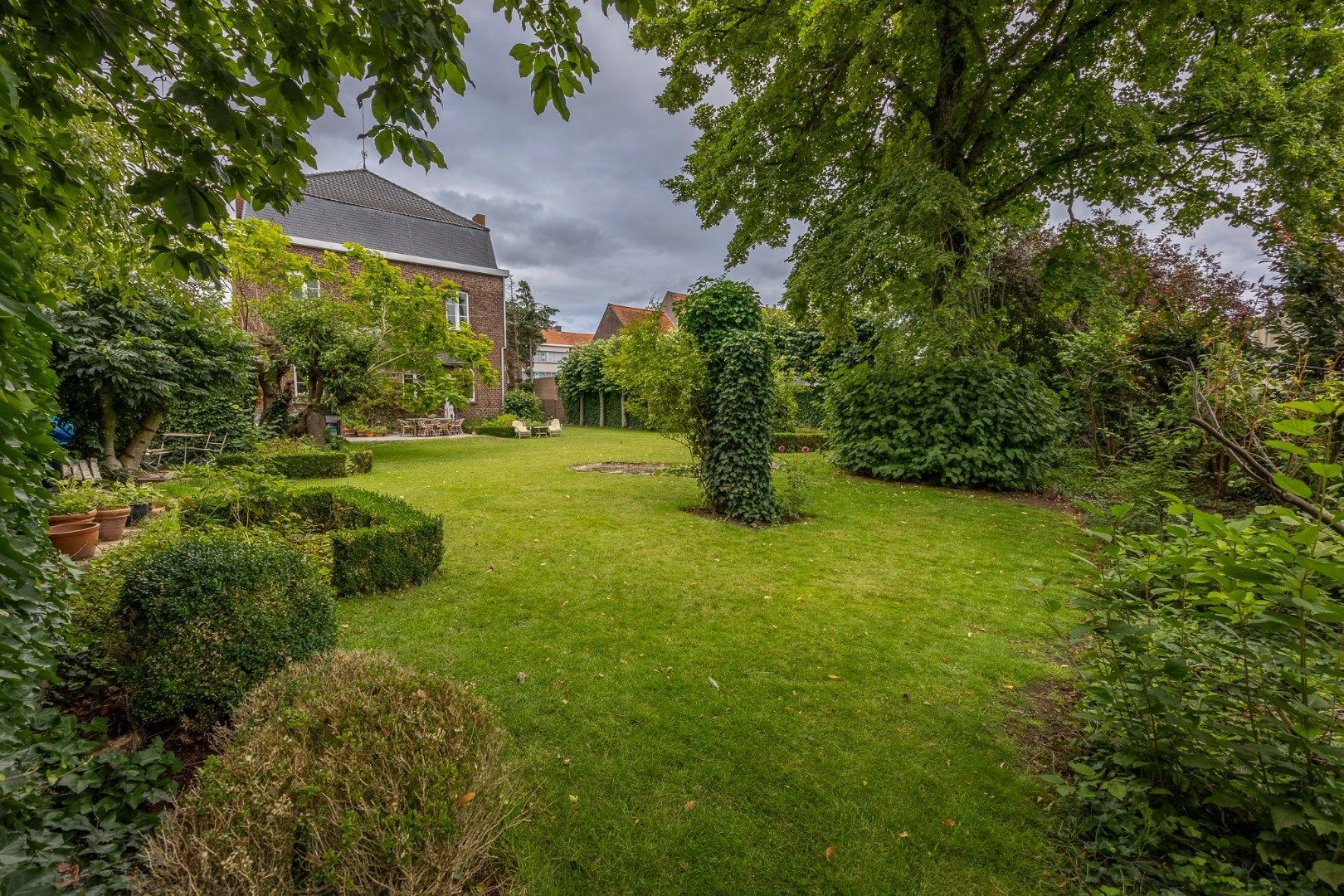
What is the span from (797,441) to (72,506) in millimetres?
14977

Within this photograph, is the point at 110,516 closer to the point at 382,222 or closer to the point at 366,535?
the point at 366,535

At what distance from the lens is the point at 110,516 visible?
579cm

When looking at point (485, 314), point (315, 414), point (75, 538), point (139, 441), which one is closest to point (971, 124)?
point (75, 538)

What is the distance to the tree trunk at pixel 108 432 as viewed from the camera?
8.67 meters

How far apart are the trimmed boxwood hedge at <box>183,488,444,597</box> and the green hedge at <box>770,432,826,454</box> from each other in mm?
11908

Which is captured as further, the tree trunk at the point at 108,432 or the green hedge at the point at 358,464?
the green hedge at the point at 358,464

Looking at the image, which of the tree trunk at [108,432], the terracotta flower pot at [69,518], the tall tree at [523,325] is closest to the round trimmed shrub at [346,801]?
the terracotta flower pot at [69,518]

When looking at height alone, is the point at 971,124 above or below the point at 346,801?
above

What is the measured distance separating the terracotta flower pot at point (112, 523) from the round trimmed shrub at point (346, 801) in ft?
19.5

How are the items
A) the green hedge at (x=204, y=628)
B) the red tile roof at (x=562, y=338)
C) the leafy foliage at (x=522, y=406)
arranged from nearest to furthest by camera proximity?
the green hedge at (x=204, y=628) → the leafy foliage at (x=522, y=406) → the red tile roof at (x=562, y=338)

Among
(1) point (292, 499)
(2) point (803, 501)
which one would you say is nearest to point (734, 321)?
(2) point (803, 501)

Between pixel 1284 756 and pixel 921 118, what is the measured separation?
29.3 feet

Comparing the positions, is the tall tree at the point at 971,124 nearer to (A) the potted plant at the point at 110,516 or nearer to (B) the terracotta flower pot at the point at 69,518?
(B) the terracotta flower pot at the point at 69,518

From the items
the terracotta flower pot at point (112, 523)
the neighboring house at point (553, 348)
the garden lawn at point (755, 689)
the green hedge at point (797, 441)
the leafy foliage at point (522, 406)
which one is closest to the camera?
the garden lawn at point (755, 689)
